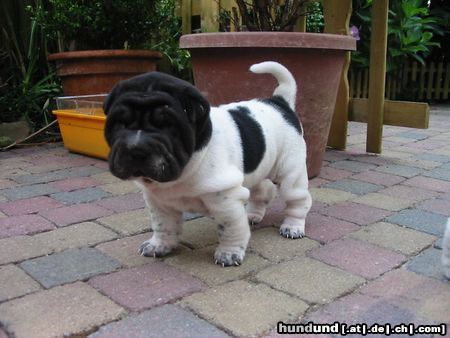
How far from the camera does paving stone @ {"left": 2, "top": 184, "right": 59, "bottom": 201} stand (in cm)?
294

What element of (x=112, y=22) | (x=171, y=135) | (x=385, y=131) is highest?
(x=112, y=22)

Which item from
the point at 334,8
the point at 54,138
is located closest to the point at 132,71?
the point at 54,138

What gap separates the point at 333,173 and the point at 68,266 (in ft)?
6.95

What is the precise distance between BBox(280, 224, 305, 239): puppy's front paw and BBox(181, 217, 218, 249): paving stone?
32 cm

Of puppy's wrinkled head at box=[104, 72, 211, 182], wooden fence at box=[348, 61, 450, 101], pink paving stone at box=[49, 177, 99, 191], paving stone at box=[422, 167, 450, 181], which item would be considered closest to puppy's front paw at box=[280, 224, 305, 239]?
puppy's wrinkled head at box=[104, 72, 211, 182]

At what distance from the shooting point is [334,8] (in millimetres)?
4012

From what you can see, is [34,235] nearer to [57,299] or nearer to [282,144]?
[57,299]

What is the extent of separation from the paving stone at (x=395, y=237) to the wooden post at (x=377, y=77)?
187 cm

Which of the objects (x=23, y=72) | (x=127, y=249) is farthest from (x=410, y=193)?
(x=23, y=72)

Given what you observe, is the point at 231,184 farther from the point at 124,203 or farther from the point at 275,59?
the point at 275,59

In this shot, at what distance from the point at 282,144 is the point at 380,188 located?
1169 mm

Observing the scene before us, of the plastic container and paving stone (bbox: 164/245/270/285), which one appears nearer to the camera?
paving stone (bbox: 164/245/270/285)

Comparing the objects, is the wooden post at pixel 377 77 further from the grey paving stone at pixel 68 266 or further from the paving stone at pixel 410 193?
the grey paving stone at pixel 68 266

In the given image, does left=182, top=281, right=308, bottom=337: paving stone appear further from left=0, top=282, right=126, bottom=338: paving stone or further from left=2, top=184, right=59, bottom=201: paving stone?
left=2, top=184, right=59, bottom=201: paving stone
